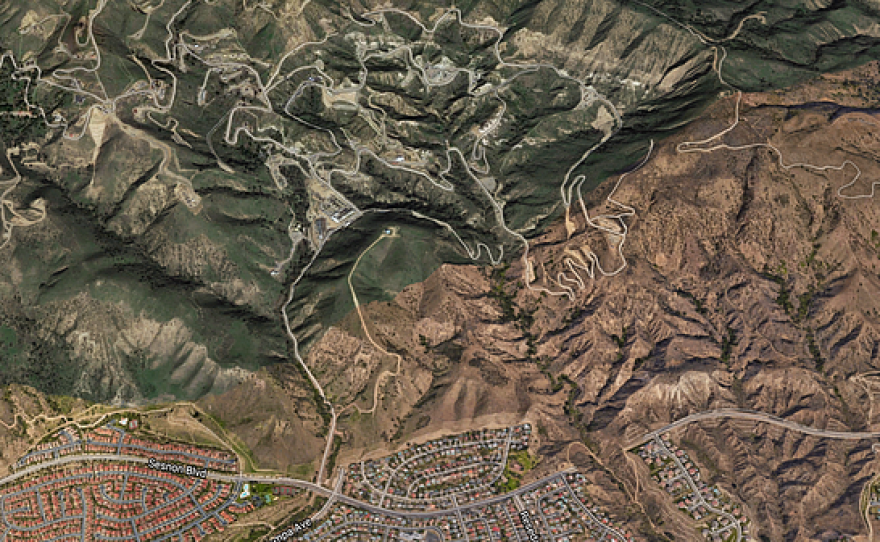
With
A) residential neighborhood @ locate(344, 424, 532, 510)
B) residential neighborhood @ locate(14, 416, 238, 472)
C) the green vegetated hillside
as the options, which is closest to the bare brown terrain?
residential neighborhood @ locate(344, 424, 532, 510)

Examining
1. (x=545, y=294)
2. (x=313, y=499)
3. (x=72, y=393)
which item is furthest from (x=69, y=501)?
(x=545, y=294)

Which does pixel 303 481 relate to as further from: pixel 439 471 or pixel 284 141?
pixel 284 141

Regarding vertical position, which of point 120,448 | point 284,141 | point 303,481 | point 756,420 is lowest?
point 303,481

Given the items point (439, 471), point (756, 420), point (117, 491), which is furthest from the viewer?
point (439, 471)

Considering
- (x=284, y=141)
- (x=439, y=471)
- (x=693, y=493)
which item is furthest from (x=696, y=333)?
(x=284, y=141)

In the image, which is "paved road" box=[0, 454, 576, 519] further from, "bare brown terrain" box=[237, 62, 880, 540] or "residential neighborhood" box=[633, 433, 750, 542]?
"residential neighborhood" box=[633, 433, 750, 542]

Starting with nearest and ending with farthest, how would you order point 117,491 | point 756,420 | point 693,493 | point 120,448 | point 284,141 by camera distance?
point 117,491, point 693,493, point 120,448, point 756,420, point 284,141
